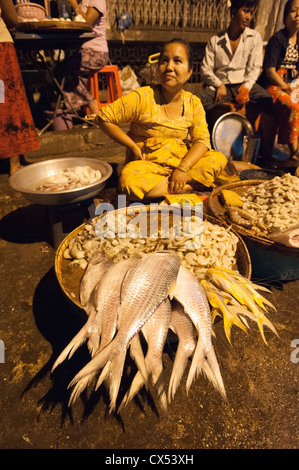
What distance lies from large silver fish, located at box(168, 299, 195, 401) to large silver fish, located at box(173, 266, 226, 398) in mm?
53

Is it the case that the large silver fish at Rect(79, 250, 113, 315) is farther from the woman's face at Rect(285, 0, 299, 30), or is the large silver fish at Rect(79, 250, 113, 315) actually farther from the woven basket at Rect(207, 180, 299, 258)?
the woman's face at Rect(285, 0, 299, 30)

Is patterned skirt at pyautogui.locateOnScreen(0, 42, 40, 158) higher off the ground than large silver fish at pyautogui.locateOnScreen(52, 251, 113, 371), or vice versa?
patterned skirt at pyautogui.locateOnScreen(0, 42, 40, 158)

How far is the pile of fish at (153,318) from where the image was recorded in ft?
4.47

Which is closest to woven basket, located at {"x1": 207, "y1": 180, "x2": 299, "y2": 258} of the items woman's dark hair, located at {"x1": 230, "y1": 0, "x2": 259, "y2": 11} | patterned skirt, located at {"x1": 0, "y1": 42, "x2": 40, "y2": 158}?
patterned skirt, located at {"x1": 0, "y1": 42, "x2": 40, "y2": 158}

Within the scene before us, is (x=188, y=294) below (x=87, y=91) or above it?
below

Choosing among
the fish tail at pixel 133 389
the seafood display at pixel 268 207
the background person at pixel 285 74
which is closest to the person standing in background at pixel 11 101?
the seafood display at pixel 268 207

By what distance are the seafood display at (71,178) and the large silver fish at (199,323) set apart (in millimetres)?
1955

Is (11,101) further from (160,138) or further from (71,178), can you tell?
(160,138)

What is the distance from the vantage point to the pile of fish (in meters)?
1.36

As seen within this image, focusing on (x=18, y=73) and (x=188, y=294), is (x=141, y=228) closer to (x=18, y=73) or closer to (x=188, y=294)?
(x=188, y=294)

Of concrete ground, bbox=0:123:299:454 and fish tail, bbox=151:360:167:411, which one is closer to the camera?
fish tail, bbox=151:360:167:411
